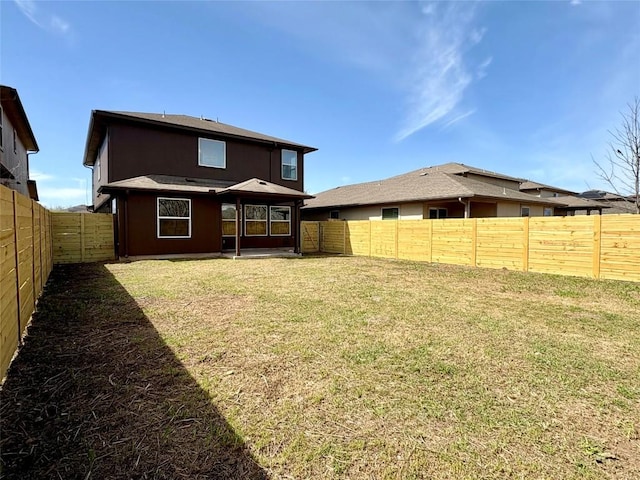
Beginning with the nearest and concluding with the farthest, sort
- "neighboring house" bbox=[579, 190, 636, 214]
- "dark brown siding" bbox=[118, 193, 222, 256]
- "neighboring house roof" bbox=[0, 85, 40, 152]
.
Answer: "neighboring house roof" bbox=[0, 85, 40, 152]
"dark brown siding" bbox=[118, 193, 222, 256]
"neighboring house" bbox=[579, 190, 636, 214]

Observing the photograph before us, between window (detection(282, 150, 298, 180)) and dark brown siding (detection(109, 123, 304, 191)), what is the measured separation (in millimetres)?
333

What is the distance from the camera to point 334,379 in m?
3.12

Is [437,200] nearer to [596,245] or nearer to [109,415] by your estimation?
[596,245]

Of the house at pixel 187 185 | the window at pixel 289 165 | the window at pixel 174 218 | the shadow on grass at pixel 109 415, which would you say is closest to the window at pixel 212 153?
the house at pixel 187 185

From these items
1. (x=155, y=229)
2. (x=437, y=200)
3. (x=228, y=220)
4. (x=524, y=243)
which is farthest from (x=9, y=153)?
(x=524, y=243)

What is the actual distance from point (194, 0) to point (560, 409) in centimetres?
1224

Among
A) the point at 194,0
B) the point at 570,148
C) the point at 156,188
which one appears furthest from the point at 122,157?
the point at 570,148

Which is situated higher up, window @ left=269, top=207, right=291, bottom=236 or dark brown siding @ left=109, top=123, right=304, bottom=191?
dark brown siding @ left=109, top=123, right=304, bottom=191

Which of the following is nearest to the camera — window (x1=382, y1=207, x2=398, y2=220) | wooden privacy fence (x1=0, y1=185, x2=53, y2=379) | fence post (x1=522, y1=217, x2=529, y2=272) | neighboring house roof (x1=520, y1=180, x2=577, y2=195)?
wooden privacy fence (x1=0, y1=185, x2=53, y2=379)

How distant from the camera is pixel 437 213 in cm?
1822

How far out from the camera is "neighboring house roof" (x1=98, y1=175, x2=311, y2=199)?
1214 cm

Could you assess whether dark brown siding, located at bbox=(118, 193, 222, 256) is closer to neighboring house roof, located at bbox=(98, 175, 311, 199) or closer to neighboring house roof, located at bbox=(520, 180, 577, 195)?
neighboring house roof, located at bbox=(98, 175, 311, 199)

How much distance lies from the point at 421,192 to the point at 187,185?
11.9m

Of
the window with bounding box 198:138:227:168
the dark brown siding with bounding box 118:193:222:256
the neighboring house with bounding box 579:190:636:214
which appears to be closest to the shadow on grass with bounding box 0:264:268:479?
the dark brown siding with bounding box 118:193:222:256
